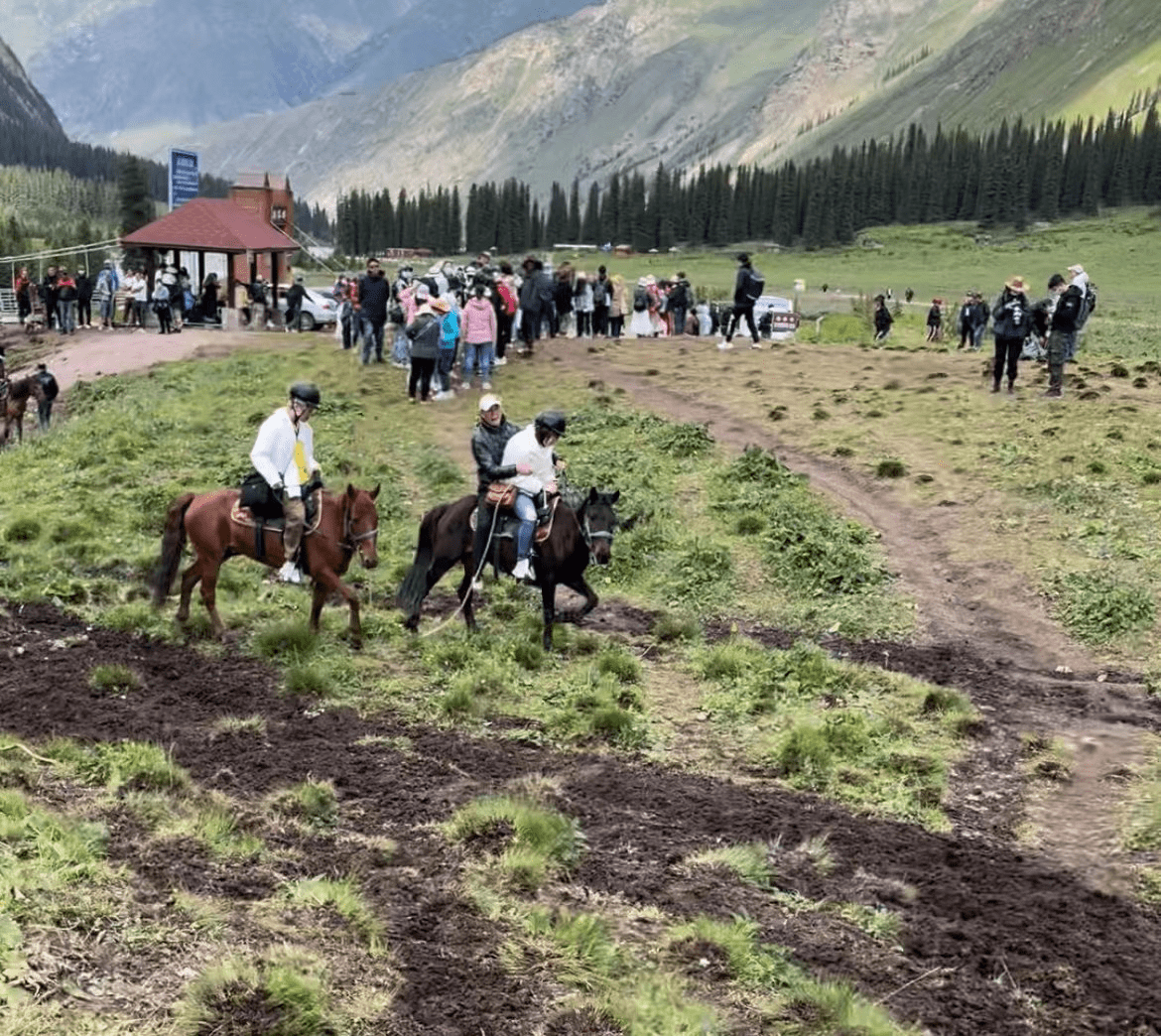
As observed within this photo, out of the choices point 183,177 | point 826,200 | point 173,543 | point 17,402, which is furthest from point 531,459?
point 826,200

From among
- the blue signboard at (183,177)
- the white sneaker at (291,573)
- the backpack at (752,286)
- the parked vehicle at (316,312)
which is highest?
the blue signboard at (183,177)

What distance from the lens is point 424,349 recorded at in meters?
26.3

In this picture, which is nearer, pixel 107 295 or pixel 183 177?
pixel 107 295

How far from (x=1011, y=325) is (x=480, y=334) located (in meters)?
11.4

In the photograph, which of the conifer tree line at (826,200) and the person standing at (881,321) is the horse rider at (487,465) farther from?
the conifer tree line at (826,200)

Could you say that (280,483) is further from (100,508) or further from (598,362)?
(598,362)

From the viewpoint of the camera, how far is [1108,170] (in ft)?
524

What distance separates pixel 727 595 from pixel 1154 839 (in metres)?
7.62

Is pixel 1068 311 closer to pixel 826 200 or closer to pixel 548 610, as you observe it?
pixel 548 610

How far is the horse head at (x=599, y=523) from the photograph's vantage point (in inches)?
541

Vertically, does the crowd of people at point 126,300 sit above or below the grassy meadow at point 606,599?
above

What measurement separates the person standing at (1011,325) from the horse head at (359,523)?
1613cm

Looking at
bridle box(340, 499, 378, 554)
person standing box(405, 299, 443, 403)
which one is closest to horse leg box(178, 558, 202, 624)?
bridle box(340, 499, 378, 554)

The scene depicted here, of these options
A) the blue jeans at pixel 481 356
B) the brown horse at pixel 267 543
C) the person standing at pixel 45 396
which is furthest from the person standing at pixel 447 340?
the brown horse at pixel 267 543
